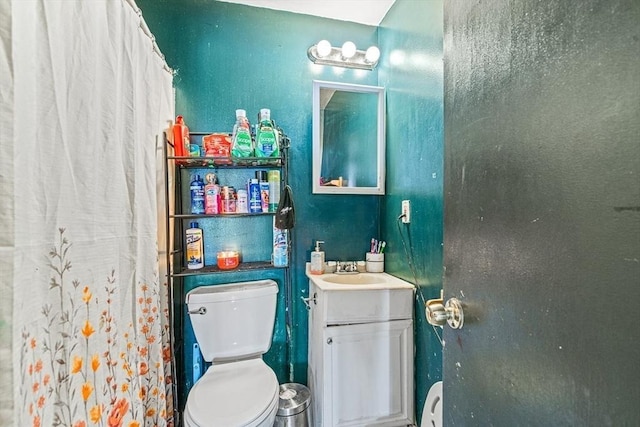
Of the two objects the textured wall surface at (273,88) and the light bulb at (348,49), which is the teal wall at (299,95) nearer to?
the textured wall surface at (273,88)

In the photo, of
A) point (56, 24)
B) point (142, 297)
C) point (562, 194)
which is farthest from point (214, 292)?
point (562, 194)

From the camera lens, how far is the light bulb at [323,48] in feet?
5.54

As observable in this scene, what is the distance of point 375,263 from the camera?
171 cm

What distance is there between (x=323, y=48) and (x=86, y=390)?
1.81 m

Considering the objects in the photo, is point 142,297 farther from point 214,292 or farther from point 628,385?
point 628,385

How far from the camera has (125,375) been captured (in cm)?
91

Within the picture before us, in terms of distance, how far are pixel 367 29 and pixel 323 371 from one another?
1.99m

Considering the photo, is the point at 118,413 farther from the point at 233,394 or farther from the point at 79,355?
the point at 233,394

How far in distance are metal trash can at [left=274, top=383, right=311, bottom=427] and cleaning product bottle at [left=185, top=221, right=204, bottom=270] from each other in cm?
81

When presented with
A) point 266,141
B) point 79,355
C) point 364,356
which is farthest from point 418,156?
point 79,355

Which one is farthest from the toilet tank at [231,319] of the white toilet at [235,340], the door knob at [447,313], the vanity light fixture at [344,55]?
the vanity light fixture at [344,55]

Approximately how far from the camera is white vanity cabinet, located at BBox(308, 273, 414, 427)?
1.33 meters

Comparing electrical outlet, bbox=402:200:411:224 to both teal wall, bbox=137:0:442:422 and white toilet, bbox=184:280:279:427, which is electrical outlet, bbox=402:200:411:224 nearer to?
teal wall, bbox=137:0:442:422

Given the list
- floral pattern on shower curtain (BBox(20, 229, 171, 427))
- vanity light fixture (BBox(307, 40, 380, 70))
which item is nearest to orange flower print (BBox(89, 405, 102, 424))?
floral pattern on shower curtain (BBox(20, 229, 171, 427))
